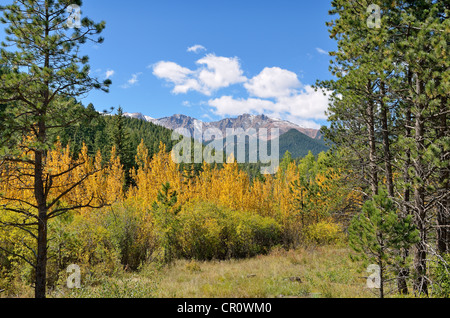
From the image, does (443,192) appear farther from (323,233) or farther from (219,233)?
(323,233)

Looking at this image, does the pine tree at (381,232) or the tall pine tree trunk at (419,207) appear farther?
the tall pine tree trunk at (419,207)

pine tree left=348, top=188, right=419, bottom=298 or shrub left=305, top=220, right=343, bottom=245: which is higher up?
pine tree left=348, top=188, right=419, bottom=298

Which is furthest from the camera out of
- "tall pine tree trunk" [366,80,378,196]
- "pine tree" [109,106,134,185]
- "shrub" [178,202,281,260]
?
"pine tree" [109,106,134,185]

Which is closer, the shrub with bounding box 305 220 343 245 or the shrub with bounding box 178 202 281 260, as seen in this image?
the shrub with bounding box 178 202 281 260

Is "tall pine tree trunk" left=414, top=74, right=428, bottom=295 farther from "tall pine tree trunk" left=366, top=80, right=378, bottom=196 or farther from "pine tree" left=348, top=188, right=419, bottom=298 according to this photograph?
"tall pine tree trunk" left=366, top=80, right=378, bottom=196

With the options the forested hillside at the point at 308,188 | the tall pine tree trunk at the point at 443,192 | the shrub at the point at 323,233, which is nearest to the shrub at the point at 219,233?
the forested hillside at the point at 308,188

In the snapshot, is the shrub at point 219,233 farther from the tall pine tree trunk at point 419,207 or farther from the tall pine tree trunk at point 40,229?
the tall pine tree trunk at point 419,207

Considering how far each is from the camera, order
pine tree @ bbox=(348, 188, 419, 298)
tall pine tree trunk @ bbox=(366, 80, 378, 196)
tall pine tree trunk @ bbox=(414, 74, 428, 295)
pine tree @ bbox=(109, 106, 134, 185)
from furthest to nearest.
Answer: pine tree @ bbox=(109, 106, 134, 185) < tall pine tree trunk @ bbox=(366, 80, 378, 196) < tall pine tree trunk @ bbox=(414, 74, 428, 295) < pine tree @ bbox=(348, 188, 419, 298)

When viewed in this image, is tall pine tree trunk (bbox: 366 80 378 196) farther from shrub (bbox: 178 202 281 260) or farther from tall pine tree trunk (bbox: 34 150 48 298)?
tall pine tree trunk (bbox: 34 150 48 298)

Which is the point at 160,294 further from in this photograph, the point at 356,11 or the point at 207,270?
the point at 356,11

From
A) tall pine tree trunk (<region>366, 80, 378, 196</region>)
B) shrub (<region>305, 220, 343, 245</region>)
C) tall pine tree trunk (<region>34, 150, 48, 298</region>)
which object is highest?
tall pine tree trunk (<region>366, 80, 378, 196</region>)

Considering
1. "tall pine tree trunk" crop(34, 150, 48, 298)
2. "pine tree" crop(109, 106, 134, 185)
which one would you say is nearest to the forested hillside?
"tall pine tree trunk" crop(34, 150, 48, 298)

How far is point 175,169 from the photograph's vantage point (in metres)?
24.3
